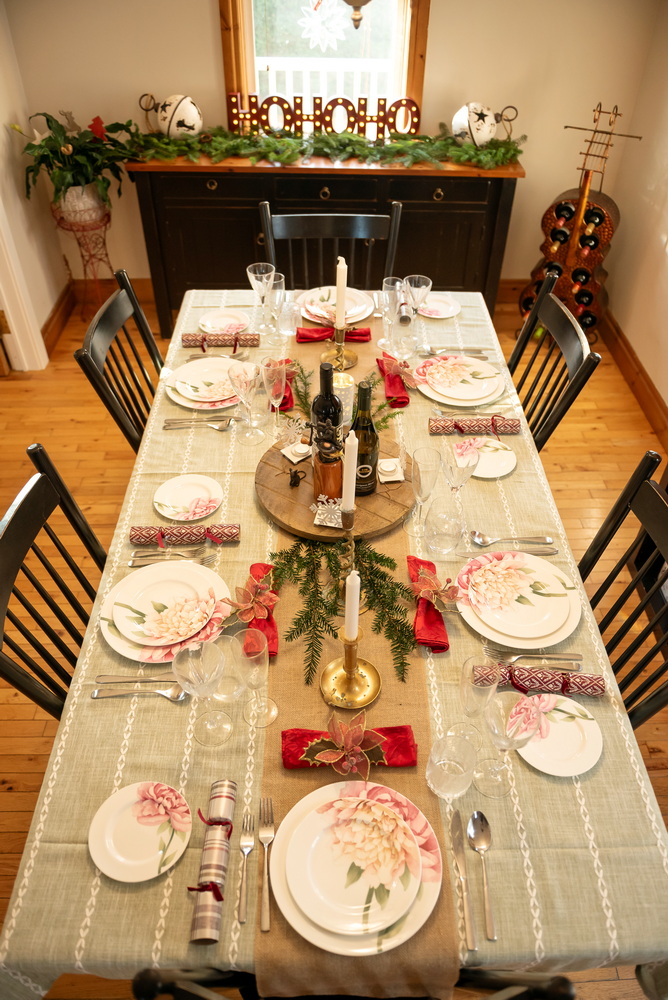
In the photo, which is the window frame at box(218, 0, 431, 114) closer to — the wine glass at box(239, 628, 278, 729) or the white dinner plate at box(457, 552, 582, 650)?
the white dinner plate at box(457, 552, 582, 650)

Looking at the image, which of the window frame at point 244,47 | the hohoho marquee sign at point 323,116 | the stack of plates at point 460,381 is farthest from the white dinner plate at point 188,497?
the window frame at point 244,47

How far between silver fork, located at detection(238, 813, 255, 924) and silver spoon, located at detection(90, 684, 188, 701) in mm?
252

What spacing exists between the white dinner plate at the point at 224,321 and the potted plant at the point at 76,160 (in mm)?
1469

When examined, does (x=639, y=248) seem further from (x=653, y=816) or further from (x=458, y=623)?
(x=653, y=816)

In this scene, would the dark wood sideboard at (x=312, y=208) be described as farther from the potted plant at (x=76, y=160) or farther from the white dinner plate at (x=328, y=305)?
the white dinner plate at (x=328, y=305)

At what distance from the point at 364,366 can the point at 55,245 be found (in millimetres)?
2506

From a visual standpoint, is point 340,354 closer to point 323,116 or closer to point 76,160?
point 323,116

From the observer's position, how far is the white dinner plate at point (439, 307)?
2299mm

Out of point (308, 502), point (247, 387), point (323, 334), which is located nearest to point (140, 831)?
point (308, 502)

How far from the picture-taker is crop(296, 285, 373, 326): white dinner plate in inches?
88.7

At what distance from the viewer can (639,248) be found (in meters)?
3.42

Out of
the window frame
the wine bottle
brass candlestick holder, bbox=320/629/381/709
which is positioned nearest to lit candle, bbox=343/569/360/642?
brass candlestick holder, bbox=320/629/381/709

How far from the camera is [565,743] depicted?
118cm

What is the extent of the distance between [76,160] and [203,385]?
1979 mm
